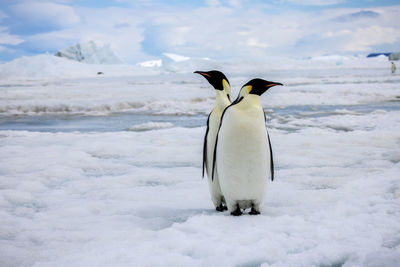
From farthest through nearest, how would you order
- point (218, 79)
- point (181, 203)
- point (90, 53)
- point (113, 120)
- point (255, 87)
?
point (90, 53)
point (113, 120)
point (181, 203)
point (218, 79)
point (255, 87)

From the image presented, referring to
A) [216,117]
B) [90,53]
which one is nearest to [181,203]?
[216,117]

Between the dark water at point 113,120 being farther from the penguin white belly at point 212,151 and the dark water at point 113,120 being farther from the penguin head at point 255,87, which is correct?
the penguin head at point 255,87

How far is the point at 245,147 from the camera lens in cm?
231

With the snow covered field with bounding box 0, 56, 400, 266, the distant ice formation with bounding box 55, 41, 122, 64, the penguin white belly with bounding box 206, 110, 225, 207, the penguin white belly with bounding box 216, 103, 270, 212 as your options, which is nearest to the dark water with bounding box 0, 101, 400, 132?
the snow covered field with bounding box 0, 56, 400, 266

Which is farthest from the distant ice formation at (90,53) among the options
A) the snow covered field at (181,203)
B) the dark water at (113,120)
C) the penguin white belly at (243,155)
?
the penguin white belly at (243,155)

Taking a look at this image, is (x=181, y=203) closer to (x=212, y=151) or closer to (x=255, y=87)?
(x=212, y=151)

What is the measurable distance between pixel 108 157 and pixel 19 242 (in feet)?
8.27

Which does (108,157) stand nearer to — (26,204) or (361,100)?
(26,204)

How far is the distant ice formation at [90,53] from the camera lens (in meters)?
63.5

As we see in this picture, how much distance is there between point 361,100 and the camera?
36.3ft

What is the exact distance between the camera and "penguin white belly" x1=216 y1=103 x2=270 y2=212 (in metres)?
2.29

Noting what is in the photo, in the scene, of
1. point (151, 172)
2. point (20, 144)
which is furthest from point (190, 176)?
point (20, 144)

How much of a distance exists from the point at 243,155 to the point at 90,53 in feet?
216

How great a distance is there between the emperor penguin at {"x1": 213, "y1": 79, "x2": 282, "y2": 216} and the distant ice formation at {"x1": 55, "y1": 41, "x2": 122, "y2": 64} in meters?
64.0
